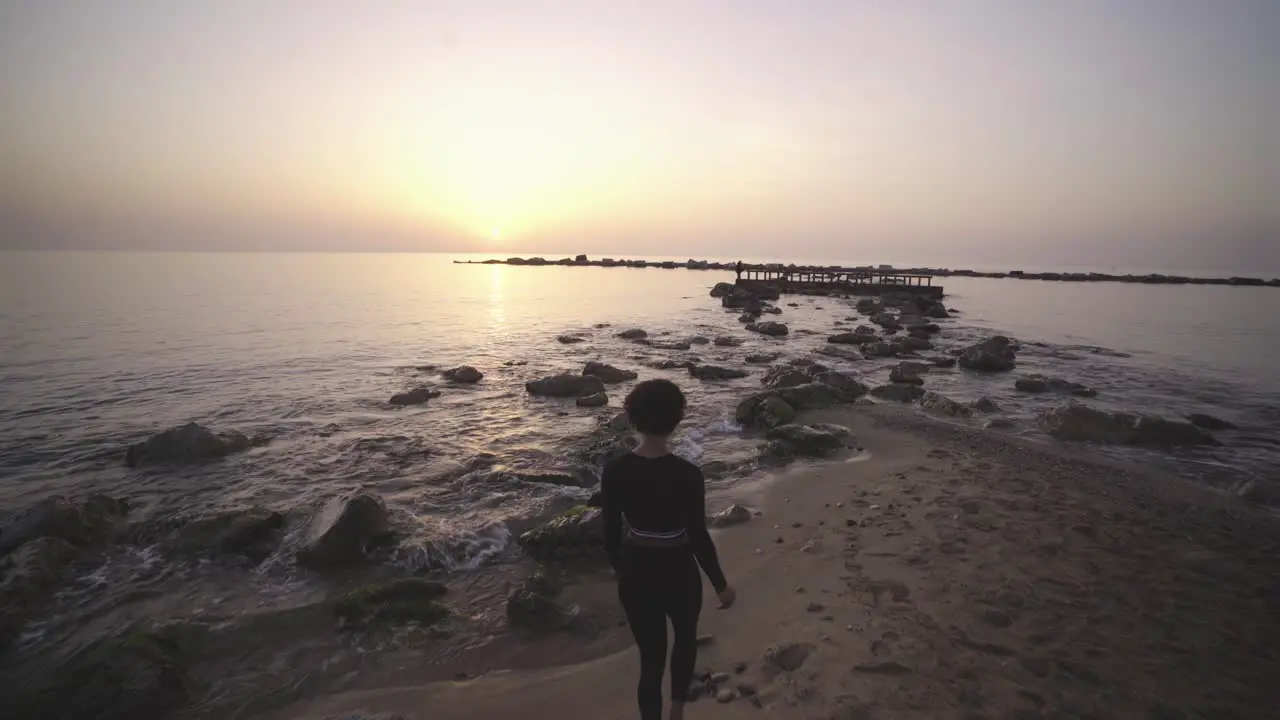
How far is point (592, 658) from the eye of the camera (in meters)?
5.50

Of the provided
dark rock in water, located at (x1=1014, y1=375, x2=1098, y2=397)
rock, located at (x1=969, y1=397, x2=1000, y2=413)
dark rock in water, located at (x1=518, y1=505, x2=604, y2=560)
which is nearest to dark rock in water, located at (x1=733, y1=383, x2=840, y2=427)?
rock, located at (x1=969, y1=397, x2=1000, y2=413)

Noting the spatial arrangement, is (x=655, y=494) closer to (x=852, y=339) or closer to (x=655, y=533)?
(x=655, y=533)

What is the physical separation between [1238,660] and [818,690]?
3840 mm

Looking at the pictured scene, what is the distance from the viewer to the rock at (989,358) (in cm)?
2295

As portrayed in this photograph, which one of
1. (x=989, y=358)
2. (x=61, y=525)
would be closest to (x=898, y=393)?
(x=989, y=358)

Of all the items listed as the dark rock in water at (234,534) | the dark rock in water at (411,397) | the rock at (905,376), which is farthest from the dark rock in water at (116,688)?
the rock at (905,376)

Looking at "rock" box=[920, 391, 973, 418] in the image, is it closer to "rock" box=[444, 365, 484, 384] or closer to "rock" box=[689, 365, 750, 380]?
"rock" box=[689, 365, 750, 380]

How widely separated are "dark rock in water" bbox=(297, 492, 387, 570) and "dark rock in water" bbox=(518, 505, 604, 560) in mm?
2157

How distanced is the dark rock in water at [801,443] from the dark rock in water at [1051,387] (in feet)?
34.4

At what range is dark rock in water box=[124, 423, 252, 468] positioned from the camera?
11.4 metres

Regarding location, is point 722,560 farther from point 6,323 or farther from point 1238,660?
point 6,323

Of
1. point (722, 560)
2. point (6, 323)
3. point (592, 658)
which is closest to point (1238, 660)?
point (722, 560)

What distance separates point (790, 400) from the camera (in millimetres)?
15539

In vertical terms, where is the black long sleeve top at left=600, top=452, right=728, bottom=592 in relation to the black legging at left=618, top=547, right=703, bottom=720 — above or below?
above
